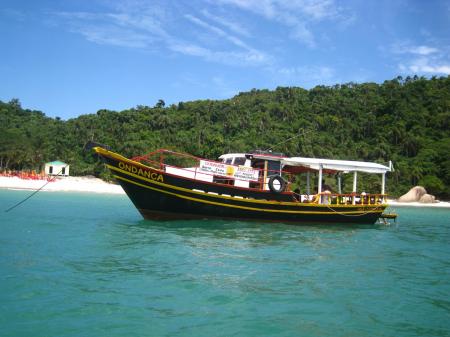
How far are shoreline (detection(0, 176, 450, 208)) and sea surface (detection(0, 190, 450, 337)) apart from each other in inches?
1631

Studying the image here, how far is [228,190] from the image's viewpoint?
685 inches

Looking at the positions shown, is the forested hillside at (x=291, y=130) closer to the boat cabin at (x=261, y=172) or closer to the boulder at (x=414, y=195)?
the boulder at (x=414, y=195)

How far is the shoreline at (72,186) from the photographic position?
170ft

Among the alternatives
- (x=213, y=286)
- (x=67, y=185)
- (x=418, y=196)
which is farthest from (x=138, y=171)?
(x=418, y=196)

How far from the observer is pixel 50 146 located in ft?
258

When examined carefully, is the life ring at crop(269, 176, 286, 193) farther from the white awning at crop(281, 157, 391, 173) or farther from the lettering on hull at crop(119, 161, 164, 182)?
the lettering on hull at crop(119, 161, 164, 182)

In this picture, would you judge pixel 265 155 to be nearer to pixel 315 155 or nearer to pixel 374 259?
pixel 374 259

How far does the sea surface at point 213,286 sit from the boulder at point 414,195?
48466mm

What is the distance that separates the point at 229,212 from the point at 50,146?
69.7 meters

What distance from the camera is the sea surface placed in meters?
6.19

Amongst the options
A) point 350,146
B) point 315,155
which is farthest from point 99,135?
point 350,146

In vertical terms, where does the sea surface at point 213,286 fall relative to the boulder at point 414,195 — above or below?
below

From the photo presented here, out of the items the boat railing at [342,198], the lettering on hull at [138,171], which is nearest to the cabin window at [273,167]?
the boat railing at [342,198]

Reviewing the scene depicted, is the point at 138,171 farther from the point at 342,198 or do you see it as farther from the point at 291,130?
the point at 291,130
